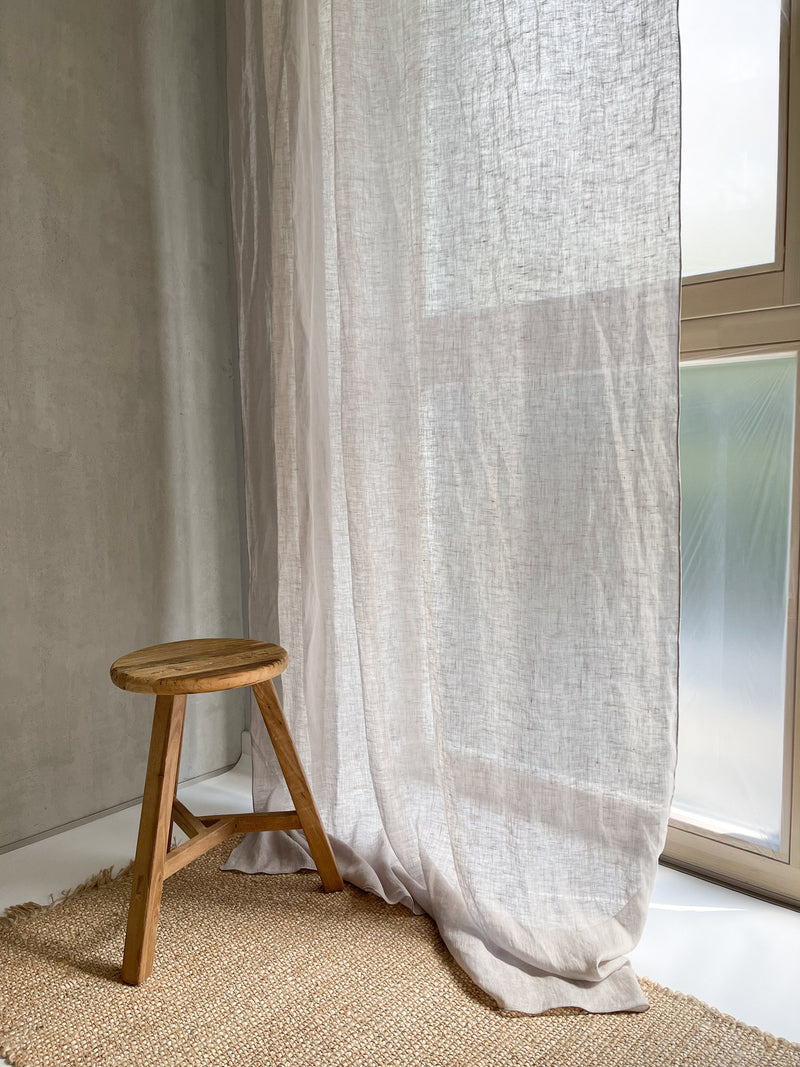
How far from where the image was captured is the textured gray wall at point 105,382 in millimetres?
1831

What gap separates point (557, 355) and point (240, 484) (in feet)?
4.14

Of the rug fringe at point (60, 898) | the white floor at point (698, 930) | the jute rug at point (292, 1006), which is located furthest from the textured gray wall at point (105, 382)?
the jute rug at point (292, 1006)

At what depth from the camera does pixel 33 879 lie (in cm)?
173

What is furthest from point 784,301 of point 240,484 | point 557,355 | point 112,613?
point 112,613

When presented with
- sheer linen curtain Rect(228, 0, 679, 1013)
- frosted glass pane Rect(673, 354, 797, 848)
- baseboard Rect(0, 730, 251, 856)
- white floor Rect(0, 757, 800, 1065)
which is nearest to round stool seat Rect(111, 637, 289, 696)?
sheer linen curtain Rect(228, 0, 679, 1013)

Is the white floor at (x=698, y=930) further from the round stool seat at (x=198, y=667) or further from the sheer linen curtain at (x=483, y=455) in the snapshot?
the round stool seat at (x=198, y=667)

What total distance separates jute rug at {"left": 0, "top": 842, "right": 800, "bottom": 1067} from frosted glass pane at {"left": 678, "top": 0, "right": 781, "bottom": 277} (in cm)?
131

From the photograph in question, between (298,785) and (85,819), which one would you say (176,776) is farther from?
(85,819)

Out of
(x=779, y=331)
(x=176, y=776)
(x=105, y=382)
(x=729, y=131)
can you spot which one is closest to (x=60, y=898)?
(x=176, y=776)

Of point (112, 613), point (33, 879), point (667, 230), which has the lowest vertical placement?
point (33, 879)

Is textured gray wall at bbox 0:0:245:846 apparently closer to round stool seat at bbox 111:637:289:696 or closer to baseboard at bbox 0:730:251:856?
baseboard at bbox 0:730:251:856

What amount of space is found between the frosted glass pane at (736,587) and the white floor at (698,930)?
5.7 inches

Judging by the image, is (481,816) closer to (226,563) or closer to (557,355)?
(557,355)

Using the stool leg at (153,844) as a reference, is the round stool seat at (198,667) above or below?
above
